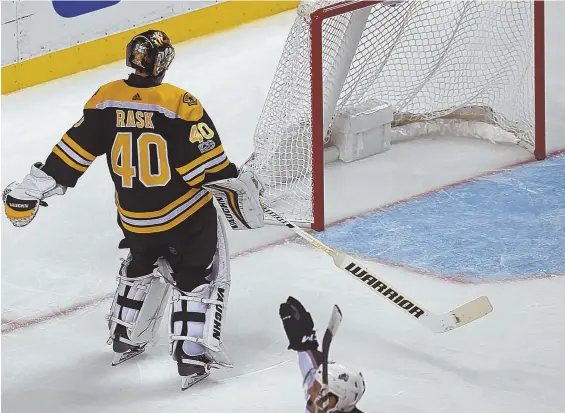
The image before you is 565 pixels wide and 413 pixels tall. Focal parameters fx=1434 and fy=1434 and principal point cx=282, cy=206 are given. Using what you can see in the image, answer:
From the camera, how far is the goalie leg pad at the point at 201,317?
420cm

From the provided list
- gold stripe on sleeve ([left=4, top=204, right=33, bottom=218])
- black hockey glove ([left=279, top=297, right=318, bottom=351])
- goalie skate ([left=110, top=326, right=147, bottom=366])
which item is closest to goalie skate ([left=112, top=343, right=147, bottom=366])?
goalie skate ([left=110, top=326, right=147, bottom=366])

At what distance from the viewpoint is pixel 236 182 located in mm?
4062

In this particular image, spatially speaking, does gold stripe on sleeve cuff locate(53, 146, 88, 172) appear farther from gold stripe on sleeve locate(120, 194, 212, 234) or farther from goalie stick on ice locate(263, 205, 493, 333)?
goalie stick on ice locate(263, 205, 493, 333)

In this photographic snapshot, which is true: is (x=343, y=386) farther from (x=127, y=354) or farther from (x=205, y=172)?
(x=127, y=354)

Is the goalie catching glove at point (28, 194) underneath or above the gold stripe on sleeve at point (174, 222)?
above


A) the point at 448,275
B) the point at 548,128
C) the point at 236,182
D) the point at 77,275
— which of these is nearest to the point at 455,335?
the point at 448,275

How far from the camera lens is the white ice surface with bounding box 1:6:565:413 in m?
4.18

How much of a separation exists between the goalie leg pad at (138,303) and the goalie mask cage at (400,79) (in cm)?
115

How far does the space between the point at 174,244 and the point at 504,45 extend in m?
2.54

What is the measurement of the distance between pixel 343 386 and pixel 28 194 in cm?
129

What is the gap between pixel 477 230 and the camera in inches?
209

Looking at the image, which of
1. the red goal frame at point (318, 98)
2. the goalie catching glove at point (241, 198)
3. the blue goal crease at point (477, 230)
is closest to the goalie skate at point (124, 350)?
the goalie catching glove at point (241, 198)

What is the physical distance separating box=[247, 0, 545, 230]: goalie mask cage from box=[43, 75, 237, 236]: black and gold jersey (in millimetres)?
1261

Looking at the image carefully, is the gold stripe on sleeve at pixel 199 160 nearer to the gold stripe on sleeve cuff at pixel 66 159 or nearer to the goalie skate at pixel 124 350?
the gold stripe on sleeve cuff at pixel 66 159
